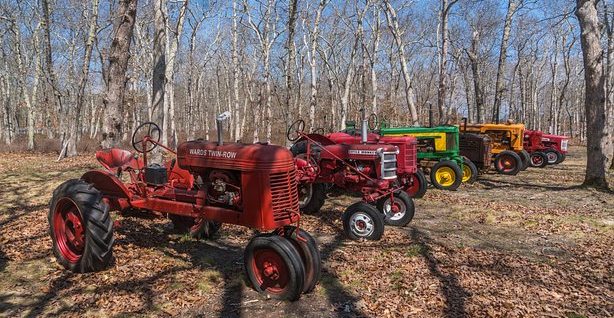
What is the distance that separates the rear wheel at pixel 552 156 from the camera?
14945 mm

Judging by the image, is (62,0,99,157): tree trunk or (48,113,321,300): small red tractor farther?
(62,0,99,157): tree trunk

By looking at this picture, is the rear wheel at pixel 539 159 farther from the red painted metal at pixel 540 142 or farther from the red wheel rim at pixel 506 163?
the red wheel rim at pixel 506 163

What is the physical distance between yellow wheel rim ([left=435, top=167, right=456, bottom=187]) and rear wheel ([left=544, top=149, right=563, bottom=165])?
7243mm

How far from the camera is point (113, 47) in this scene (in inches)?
298

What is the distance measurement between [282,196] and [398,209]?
300 centimetres

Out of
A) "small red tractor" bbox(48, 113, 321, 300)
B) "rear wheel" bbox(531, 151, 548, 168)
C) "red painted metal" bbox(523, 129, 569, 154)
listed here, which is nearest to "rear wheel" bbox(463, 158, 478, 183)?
"red painted metal" bbox(523, 129, 569, 154)

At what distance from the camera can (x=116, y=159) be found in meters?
5.50

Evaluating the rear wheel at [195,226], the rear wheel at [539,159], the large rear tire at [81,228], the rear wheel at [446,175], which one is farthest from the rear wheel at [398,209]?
the rear wheel at [539,159]

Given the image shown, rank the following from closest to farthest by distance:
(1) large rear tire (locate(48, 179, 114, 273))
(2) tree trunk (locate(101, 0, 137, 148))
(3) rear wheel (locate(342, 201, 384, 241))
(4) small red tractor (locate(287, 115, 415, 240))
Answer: (1) large rear tire (locate(48, 179, 114, 273))
(3) rear wheel (locate(342, 201, 384, 241))
(4) small red tractor (locate(287, 115, 415, 240))
(2) tree trunk (locate(101, 0, 137, 148))

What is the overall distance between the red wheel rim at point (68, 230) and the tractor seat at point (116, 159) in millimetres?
897

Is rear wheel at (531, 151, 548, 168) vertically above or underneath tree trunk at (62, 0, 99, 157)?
underneath

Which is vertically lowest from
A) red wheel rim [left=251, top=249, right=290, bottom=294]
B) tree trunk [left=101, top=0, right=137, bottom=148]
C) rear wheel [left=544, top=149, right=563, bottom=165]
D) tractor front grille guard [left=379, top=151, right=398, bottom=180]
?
red wheel rim [left=251, top=249, right=290, bottom=294]

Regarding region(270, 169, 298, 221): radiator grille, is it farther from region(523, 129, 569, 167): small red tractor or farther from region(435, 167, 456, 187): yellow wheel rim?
region(523, 129, 569, 167): small red tractor

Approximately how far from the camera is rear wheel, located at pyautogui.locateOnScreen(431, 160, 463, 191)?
31.1ft
